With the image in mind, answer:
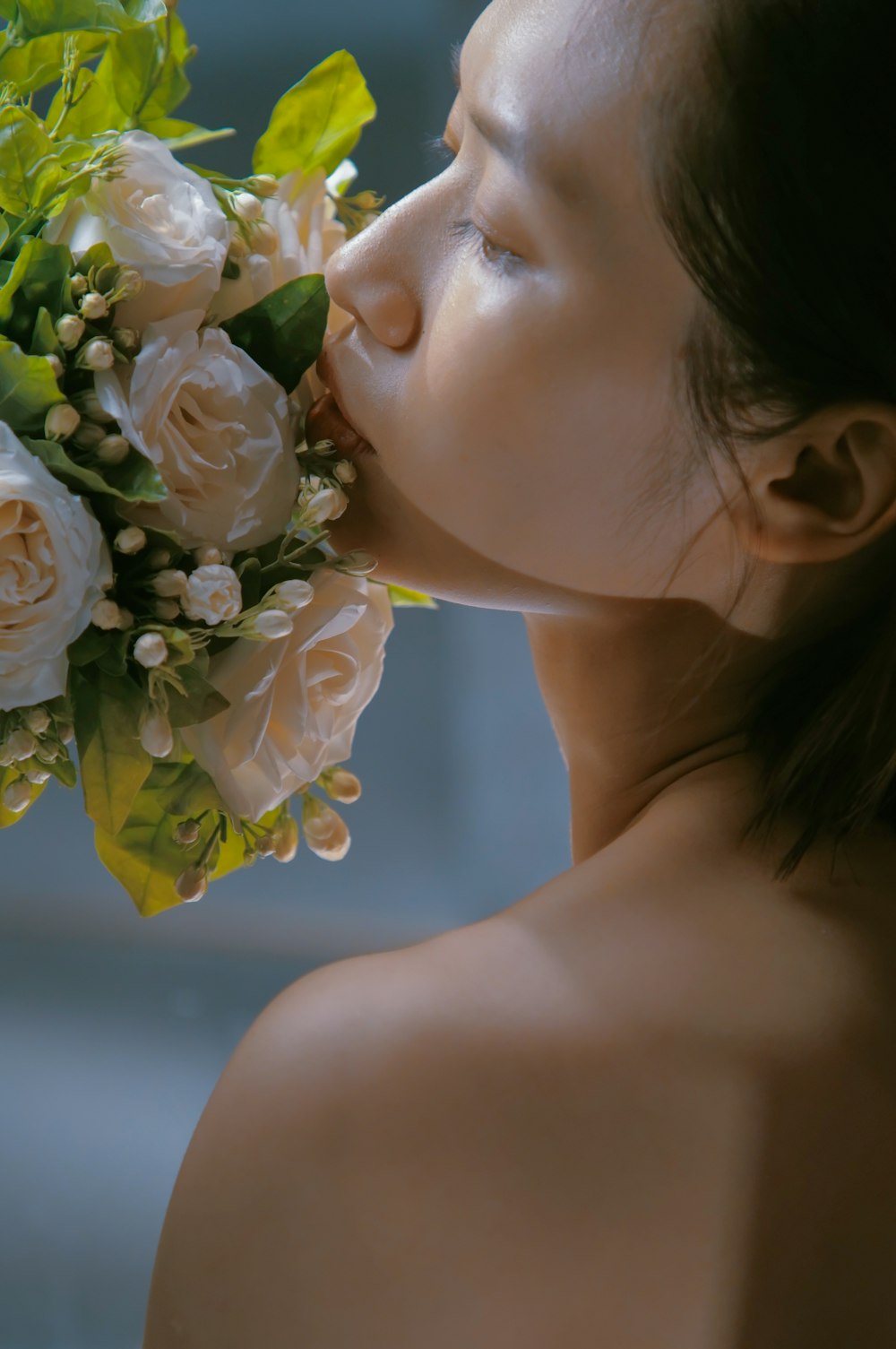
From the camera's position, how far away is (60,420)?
0.68 metres

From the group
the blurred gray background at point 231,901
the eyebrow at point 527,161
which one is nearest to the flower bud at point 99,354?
the eyebrow at point 527,161

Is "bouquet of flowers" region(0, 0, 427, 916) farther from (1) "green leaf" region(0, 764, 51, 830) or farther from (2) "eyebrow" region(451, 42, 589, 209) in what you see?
(2) "eyebrow" region(451, 42, 589, 209)

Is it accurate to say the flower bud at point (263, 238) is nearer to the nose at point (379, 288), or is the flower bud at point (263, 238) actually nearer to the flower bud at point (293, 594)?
the nose at point (379, 288)

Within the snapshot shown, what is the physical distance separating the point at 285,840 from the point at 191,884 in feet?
0.25

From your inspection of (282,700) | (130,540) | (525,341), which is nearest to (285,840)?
(282,700)

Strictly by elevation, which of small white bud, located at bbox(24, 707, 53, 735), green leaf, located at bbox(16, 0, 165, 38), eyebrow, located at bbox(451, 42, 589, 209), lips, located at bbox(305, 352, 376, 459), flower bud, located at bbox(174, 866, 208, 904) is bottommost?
flower bud, located at bbox(174, 866, 208, 904)

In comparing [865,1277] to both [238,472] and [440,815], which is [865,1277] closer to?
[238,472]

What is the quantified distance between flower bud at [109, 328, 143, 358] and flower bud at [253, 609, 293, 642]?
146 millimetres

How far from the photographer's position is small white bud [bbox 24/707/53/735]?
72 centimetres

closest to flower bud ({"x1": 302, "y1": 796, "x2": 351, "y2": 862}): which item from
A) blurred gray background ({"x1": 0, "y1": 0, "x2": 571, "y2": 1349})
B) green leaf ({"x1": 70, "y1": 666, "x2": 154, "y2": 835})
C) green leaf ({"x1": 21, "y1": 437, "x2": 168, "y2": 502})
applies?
green leaf ({"x1": 70, "y1": 666, "x2": 154, "y2": 835})

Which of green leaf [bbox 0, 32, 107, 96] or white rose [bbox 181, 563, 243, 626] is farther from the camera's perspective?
green leaf [bbox 0, 32, 107, 96]

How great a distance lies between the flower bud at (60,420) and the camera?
2.24 ft

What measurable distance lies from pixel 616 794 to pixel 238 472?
32cm

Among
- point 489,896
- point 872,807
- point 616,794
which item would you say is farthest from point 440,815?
point 872,807
